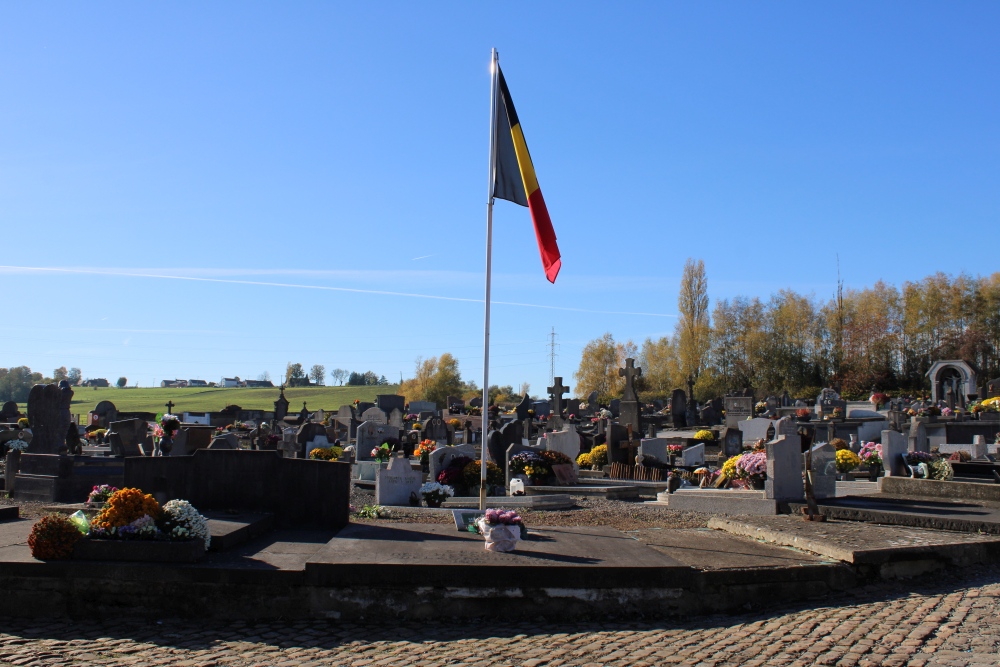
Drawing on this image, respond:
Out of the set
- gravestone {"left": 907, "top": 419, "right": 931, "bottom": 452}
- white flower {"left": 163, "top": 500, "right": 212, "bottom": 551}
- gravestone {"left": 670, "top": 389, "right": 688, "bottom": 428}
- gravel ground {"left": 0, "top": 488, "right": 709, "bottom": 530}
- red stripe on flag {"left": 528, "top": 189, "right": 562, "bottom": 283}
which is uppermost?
red stripe on flag {"left": 528, "top": 189, "right": 562, "bottom": 283}

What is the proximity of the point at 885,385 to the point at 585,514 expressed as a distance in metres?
57.7

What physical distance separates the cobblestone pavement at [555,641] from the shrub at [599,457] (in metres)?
15.4

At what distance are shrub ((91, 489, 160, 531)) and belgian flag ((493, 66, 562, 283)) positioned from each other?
5854 mm

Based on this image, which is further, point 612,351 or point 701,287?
point 612,351

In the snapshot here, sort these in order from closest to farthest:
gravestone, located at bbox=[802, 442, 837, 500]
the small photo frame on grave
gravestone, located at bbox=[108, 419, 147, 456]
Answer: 1. the small photo frame on grave
2. gravestone, located at bbox=[802, 442, 837, 500]
3. gravestone, located at bbox=[108, 419, 147, 456]

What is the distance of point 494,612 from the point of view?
715 cm

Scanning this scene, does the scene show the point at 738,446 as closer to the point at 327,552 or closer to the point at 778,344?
the point at 327,552

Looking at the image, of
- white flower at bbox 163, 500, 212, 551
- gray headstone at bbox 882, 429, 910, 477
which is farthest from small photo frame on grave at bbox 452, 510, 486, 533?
gray headstone at bbox 882, 429, 910, 477

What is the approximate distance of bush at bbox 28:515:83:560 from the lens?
737cm

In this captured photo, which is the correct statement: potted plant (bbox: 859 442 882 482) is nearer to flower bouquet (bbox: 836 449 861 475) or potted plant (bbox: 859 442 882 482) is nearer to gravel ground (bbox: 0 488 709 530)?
flower bouquet (bbox: 836 449 861 475)

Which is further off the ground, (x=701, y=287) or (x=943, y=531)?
(x=701, y=287)

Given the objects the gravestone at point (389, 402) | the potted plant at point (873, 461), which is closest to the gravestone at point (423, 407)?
the gravestone at point (389, 402)

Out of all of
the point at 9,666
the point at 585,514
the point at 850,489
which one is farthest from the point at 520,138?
the point at 850,489

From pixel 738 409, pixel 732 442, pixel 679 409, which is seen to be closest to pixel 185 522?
pixel 732 442
